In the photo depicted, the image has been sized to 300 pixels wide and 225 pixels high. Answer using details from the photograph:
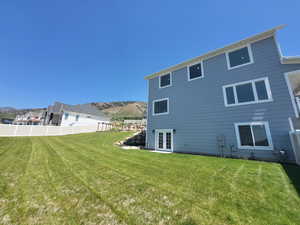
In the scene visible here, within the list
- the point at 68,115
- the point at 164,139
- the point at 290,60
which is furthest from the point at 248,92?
the point at 68,115

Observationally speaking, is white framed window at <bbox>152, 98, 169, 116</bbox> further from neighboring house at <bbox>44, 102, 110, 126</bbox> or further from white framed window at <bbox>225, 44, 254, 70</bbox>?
neighboring house at <bbox>44, 102, 110, 126</bbox>

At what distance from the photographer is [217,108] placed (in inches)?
334

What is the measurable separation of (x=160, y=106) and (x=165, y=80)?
9.10 feet

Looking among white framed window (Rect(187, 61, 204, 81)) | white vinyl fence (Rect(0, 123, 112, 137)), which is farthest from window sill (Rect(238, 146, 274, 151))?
white vinyl fence (Rect(0, 123, 112, 137))

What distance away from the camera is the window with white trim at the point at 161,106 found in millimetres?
11328

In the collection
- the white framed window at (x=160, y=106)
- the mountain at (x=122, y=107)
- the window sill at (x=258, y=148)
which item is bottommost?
the window sill at (x=258, y=148)

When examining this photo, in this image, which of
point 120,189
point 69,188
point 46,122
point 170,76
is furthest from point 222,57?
point 46,122

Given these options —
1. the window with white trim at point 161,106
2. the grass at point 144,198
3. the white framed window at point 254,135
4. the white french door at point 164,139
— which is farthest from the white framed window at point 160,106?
the grass at point 144,198

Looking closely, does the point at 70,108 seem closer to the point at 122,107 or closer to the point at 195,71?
the point at 195,71

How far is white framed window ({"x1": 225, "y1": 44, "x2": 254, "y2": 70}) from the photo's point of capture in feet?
25.8

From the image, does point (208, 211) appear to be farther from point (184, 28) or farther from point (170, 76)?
point (184, 28)

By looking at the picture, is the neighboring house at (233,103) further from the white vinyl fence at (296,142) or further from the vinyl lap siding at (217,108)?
the white vinyl fence at (296,142)

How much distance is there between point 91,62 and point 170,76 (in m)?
12.7

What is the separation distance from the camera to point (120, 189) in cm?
302
